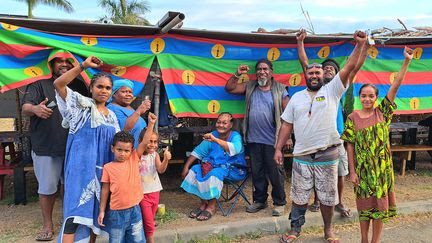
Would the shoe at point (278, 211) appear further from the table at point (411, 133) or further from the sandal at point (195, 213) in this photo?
the table at point (411, 133)

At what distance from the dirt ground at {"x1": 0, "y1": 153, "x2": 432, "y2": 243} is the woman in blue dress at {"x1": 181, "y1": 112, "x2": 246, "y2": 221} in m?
0.25

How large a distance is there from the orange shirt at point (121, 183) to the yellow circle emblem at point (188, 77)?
1.69m

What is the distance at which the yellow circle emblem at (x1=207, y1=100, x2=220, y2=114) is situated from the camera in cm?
472

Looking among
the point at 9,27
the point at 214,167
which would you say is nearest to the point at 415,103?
the point at 214,167

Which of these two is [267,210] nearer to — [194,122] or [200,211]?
[200,211]

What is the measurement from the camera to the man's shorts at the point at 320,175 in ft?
12.1

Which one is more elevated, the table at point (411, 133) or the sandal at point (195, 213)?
the table at point (411, 133)

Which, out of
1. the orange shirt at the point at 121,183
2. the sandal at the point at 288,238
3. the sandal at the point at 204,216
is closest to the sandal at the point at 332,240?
the sandal at the point at 288,238

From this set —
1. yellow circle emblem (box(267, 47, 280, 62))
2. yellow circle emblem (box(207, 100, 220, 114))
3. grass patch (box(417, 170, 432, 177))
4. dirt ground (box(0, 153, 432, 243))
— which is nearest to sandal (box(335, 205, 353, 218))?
dirt ground (box(0, 153, 432, 243))

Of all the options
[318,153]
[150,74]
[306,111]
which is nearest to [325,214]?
[318,153]

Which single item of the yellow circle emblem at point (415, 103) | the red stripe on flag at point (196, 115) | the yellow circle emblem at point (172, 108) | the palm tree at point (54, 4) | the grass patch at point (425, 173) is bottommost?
the grass patch at point (425, 173)

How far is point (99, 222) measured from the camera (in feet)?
9.86

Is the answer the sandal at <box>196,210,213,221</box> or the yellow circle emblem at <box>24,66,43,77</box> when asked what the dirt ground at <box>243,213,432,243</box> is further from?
the yellow circle emblem at <box>24,66,43,77</box>

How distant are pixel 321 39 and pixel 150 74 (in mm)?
2293
